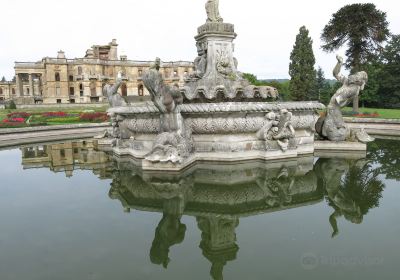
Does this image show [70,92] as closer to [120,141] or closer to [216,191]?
[120,141]

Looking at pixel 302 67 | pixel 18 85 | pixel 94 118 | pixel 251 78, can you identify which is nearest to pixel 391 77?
pixel 302 67

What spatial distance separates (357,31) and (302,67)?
27.1 feet

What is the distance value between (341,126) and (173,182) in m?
6.28

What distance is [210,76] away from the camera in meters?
10.0

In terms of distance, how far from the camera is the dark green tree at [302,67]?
42062 mm

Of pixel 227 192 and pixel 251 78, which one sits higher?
pixel 251 78

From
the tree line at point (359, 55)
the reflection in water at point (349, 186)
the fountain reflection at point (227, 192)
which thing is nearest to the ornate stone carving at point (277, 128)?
the fountain reflection at point (227, 192)

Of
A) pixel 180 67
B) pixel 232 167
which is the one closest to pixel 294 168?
pixel 232 167

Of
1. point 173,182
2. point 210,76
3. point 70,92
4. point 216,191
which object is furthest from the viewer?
point 70,92

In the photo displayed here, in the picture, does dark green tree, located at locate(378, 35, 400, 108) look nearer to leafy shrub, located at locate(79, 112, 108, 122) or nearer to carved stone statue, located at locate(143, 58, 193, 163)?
leafy shrub, located at locate(79, 112, 108, 122)

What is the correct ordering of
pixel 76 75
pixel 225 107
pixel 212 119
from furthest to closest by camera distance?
1. pixel 76 75
2. pixel 212 119
3. pixel 225 107

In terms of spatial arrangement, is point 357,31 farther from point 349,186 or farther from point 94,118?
point 349,186

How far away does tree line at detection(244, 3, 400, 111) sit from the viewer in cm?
3497

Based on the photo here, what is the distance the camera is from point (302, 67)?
4212cm
